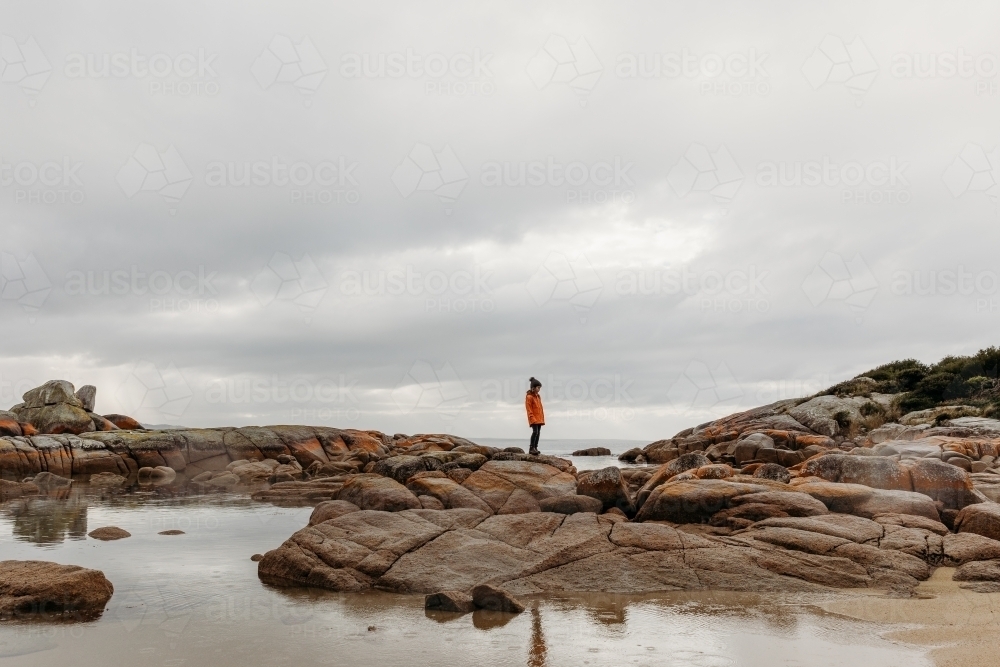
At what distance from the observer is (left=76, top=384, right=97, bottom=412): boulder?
4194 cm

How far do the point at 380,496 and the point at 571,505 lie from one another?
3848 millimetres

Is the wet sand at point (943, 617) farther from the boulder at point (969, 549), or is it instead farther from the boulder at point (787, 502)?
the boulder at point (787, 502)

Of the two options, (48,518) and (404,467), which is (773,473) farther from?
(48,518)

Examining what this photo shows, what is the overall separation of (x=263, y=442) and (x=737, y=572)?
32438 millimetres

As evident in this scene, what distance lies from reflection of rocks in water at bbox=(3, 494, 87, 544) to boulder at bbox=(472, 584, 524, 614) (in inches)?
394

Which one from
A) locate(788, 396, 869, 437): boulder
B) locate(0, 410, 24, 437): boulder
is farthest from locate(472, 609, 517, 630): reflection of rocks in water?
locate(0, 410, 24, 437): boulder

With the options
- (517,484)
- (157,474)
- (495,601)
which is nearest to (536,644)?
(495,601)

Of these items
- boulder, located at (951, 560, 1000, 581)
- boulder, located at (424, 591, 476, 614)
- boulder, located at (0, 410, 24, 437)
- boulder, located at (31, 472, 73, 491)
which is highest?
boulder, located at (0, 410, 24, 437)

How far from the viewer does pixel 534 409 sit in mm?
23156

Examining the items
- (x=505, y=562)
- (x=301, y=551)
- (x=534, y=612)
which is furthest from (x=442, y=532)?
(x=534, y=612)

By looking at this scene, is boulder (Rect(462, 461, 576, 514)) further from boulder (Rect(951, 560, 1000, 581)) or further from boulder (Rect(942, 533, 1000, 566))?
boulder (Rect(951, 560, 1000, 581))

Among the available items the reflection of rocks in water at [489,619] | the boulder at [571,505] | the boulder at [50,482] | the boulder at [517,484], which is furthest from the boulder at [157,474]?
the reflection of rocks in water at [489,619]

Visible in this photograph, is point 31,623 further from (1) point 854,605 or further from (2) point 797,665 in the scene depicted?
(1) point 854,605

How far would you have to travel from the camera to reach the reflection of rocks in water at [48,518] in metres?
14.6
